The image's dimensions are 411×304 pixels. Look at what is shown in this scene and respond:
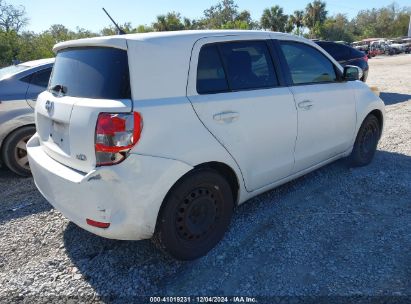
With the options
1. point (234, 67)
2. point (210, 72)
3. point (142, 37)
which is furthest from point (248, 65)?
point (142, 37)

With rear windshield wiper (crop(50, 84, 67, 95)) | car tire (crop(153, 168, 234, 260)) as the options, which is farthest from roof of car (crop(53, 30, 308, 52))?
car tire (crop(153, 168, 234, 260))

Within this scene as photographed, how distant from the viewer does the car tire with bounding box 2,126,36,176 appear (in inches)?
190

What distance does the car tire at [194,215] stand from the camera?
2666 mm

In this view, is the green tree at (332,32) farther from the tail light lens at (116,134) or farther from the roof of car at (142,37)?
the tail light lens at (116,134)

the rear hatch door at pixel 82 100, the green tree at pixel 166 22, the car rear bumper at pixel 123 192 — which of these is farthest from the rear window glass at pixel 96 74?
the green tree at pixel 166 22

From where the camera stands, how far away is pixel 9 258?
310cm

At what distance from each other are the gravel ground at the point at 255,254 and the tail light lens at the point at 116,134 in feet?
3.50

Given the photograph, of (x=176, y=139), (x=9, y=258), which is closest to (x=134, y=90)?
(x=176, y=139)

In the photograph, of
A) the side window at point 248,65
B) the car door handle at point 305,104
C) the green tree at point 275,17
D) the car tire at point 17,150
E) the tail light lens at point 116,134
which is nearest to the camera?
the tail light lens at point 116,134

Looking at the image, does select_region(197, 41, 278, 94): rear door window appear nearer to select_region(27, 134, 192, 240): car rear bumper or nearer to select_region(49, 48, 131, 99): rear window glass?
select_region(49, 48, 131, 99): rear window glass

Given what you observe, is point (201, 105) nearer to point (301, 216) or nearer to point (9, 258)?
point (301, 216)

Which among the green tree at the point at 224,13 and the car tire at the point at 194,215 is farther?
the green tree at the point at 224,13

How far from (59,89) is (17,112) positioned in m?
2.30

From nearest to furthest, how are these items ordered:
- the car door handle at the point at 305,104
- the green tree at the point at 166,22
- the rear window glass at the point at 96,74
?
1. the rear window glass at the point at 96,74
2. the car door handle at the point at 305,104
3. the green tree at the point at 166,22
